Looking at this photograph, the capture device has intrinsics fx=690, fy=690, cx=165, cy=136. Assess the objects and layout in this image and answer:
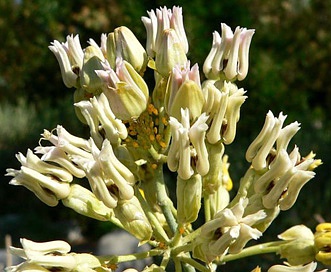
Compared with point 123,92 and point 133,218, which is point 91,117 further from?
point 133,218

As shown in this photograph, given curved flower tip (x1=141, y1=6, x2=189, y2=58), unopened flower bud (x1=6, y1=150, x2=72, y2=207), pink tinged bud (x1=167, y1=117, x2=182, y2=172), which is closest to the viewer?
pink tinged bud (x1=167, y1=117, x2=182, y2=172)

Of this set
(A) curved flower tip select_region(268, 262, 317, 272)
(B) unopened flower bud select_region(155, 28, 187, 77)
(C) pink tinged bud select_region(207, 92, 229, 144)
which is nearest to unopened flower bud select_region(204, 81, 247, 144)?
(C) pink tinged bud select_region(207, 92, 229, 144)

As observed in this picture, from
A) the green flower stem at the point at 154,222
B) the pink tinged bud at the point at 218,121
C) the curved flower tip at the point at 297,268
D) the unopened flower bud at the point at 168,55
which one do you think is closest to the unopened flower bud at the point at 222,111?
the pink tinged bud at the point at 218,121

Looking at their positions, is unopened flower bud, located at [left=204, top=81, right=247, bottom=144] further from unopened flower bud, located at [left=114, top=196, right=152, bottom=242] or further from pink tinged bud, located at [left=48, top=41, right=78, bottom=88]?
pink tinged bud, located at [left=48, top=41, right=78, bottom=88]

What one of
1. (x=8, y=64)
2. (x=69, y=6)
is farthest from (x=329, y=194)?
(x=8, y=64)

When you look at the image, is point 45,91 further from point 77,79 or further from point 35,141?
point 77,79

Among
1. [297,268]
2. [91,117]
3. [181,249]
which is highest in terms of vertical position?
[91,117]

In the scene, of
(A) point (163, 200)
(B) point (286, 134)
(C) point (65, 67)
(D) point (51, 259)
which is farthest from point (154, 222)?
(C) point (65, 67)
